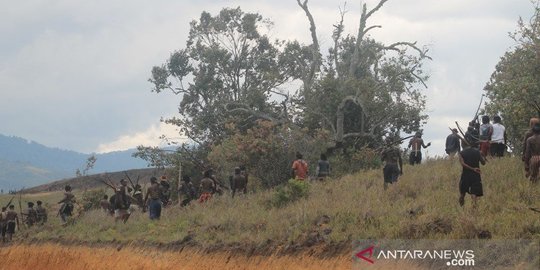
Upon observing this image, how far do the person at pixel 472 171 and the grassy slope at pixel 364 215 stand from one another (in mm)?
390

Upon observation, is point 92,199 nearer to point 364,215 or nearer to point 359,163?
point 359,163

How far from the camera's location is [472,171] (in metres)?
15.0

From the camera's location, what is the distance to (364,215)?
1680 centimetres

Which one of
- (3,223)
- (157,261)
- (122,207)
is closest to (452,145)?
(157,261)

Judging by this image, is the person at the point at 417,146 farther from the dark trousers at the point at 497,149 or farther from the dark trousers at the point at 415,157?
the dark trousers at the point at 497,149

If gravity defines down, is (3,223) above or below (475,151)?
below

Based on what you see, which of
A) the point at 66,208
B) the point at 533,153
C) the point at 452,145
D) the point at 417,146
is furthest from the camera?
the point at 66,208

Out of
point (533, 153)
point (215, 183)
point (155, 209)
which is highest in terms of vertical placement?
point (533, 153)

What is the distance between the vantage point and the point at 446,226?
1407 centimetres

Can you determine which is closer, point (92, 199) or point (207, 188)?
point (207, 188)

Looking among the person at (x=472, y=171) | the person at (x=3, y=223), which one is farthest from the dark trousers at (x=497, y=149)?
the person at (x=3, y=223)

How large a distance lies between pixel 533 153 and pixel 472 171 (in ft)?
6.90

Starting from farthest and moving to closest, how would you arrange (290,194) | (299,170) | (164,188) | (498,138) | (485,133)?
(164,188), (299,170), (290,194), (485,133), (498,138)

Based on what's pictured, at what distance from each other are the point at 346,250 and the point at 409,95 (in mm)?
27616
